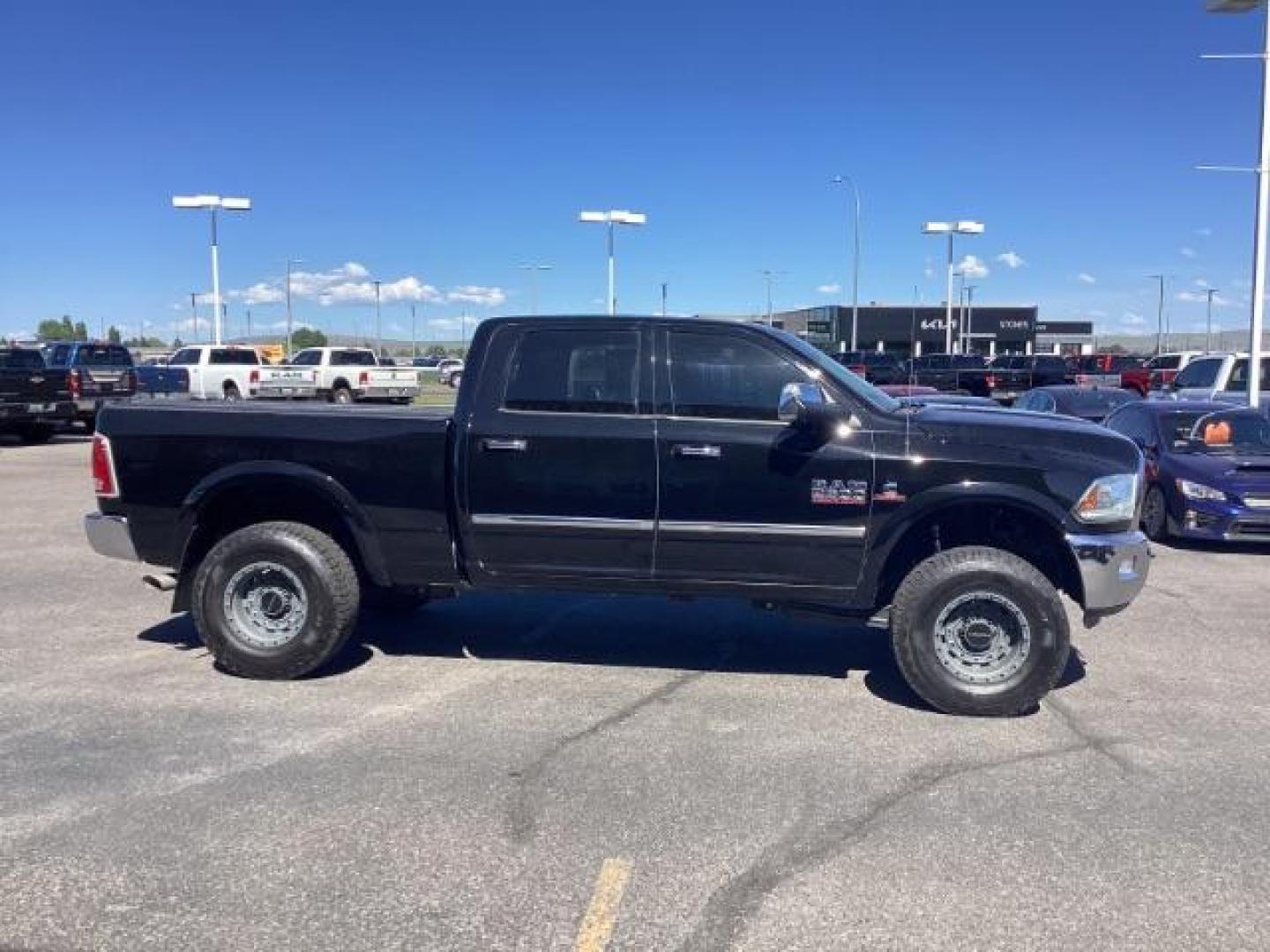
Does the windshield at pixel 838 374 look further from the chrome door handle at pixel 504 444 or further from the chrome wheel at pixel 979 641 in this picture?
the chrome door handle at pixel 504 444

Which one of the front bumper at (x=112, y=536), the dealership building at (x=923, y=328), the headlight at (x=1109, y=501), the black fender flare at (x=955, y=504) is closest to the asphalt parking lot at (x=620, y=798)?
the front bumper at (x=112, y=536)

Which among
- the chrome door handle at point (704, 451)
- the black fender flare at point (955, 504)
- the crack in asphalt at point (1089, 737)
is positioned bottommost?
the crack in asphalt at point (1089, 737)

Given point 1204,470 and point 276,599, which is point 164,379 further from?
point 1204,470

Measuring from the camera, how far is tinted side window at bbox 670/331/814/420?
560cm

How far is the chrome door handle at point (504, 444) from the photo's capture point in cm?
566

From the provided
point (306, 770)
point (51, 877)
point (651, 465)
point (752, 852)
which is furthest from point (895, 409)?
point (51, 877)

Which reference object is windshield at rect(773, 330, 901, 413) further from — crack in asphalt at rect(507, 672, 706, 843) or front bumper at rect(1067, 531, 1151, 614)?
crack in asphalt at rect(507, 672, 706, 843)

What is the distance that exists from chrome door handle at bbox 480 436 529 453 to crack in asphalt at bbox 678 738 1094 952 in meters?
2.43

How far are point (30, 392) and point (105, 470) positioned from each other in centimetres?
1741

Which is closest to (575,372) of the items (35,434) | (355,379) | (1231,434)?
(1231,434)

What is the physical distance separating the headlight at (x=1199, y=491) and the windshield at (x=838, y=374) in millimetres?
5720

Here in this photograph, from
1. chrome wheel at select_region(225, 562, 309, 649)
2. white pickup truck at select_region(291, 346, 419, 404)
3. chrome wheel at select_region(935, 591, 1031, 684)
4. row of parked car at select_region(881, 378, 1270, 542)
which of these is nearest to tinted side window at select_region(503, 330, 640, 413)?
chrome wheel at select_region(225, 562, 309, 649)

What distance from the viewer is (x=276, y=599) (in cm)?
600

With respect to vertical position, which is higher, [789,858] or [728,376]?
[728,376]
